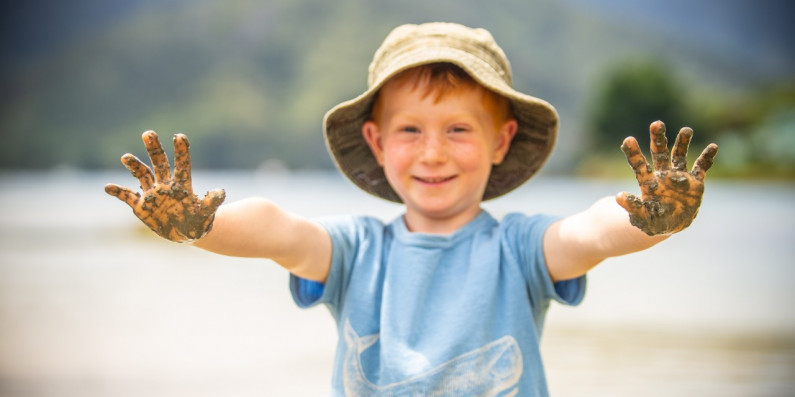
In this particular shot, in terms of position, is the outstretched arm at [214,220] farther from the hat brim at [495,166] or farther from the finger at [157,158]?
the hat brim at [495,166]

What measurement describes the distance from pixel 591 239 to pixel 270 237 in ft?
2.48

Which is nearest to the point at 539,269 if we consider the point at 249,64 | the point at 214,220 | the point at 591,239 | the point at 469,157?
the point at 591,239

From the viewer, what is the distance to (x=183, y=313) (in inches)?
175

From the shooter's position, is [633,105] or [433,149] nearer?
[433,149]

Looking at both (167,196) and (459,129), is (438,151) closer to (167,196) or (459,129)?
(459,129)

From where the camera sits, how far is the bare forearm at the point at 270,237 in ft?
4.81

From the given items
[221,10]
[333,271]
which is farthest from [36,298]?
[221,10]

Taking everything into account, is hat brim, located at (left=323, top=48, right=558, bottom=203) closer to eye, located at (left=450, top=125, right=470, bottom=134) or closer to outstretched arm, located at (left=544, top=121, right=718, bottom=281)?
eye, located at (left=450, top=125, right=470, bottom=134)

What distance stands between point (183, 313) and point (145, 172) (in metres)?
3.40

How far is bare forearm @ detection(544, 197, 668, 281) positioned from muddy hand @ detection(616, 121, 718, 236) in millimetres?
88

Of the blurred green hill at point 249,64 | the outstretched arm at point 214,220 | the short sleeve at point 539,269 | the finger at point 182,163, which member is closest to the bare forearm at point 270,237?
the outstretched arm at point 214,220

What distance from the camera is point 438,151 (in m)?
1.79

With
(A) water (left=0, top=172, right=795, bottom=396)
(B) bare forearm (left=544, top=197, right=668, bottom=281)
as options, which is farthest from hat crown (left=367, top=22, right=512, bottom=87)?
(A) water (left=0, top=172, right=795, bottom=396)

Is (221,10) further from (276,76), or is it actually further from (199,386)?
(199,386)
